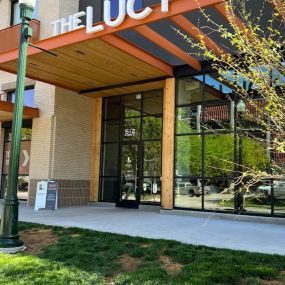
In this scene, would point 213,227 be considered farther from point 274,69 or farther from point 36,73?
point 36,73

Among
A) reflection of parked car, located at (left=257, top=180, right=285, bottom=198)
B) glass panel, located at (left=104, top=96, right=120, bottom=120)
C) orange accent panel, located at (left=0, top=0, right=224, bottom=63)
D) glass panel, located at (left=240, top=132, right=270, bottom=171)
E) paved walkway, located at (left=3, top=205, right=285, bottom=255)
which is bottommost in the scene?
paved walkway, located at (left=3, top=205, right=285, bottom=255)

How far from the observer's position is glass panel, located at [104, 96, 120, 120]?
15.1 metres

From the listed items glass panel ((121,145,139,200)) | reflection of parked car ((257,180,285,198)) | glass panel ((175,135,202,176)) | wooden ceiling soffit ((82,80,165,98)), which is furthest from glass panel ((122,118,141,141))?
reflection of parked car ((257,180,285,198))

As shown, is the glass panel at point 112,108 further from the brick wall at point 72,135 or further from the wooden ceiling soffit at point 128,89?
the brick wall at point 72,135

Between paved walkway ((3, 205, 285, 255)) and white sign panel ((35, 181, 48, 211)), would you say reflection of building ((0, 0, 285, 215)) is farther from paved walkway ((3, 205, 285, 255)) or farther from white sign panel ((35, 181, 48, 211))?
paved walkway ((3, 205, 285, 255))

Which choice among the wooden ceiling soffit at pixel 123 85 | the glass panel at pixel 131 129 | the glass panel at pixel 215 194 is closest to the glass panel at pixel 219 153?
the glass panel at pixel 215 194

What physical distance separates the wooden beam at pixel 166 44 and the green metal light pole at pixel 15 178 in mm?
2605

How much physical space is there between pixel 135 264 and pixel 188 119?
7.32 meters

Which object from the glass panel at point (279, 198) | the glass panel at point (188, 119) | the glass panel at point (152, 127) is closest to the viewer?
the glass panel at point (279, 198)

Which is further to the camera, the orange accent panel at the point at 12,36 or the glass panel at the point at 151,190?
the orange accent panel at the point at 12,36

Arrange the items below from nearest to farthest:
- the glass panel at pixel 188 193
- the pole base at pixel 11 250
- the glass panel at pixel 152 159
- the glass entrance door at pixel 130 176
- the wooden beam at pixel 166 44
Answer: the pole base at pixel 11 250 → the wooden beam at pixel 166 44 → the glass panel at pixel 188 193 → the glass panel at pixel 152 159 → the glass entrance door at pixel 130 176

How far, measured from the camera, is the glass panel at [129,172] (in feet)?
46.3

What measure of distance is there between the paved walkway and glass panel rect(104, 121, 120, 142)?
4090 mm

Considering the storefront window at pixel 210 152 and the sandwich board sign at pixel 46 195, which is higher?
the storefront window at pixel 210 152
